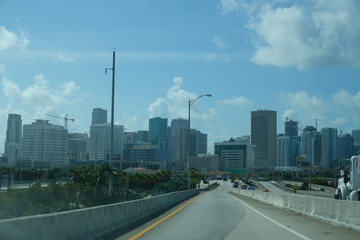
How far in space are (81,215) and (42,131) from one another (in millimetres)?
140718

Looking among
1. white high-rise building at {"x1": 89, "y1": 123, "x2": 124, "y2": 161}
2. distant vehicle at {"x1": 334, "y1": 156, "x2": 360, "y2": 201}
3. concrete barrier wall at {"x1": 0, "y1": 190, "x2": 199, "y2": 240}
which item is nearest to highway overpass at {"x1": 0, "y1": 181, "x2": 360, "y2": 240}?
concrete barrier wall at {"x1": 0, "y1": 190, "x2": 199, "y2": 240}

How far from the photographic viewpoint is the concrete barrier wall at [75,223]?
9.02 metres

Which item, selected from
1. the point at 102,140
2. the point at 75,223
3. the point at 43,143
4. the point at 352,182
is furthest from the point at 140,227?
the point at 102,140

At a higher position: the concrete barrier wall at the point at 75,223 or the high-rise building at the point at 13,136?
the high-rise building at the point at 13,136

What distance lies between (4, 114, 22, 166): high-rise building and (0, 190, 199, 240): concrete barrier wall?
14303 centimetres

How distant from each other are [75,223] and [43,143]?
139043mm

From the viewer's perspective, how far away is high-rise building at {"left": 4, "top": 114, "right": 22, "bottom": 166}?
159 meters

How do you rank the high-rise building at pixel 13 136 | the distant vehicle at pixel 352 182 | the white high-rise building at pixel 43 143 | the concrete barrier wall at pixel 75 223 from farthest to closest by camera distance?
1. the high-rise building at pixel 13 136
2. the white high-rise building at pixel 43 143
3. the distant vehicle at pixel 352 182
4. the concrete barrier wall at pixel 75 223

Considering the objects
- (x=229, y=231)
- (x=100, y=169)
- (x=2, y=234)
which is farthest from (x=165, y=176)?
(x=2, y=234)

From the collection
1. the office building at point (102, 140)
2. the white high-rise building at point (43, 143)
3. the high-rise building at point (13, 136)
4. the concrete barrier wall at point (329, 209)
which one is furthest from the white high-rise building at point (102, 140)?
the concrete barrier wall at point (329, 209)

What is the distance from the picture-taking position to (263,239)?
1422 centimetres

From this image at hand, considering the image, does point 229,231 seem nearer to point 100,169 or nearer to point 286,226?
point 286,226

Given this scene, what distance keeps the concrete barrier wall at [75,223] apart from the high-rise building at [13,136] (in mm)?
143030

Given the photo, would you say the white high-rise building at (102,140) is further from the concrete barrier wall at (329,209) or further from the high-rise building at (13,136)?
the concrete barrier wall at (329,209)
